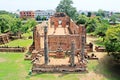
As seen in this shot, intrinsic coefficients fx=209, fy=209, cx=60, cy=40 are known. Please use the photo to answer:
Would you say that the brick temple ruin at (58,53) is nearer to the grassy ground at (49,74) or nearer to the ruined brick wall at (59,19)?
the grassy ground at (49,74)

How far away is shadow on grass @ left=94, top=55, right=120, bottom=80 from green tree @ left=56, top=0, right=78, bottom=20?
153ft

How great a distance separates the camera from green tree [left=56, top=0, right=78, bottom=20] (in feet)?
255

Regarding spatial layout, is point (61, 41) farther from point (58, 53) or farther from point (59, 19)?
point (59, 19)

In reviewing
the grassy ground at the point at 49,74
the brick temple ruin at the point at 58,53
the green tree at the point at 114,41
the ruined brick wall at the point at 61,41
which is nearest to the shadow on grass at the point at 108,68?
the grassy ground at the point at 49,74

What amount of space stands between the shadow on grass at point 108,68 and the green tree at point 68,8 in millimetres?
46673

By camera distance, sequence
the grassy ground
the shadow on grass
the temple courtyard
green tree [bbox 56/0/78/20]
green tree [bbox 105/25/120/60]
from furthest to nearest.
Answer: green tree [bbox 56/0/78/20] → green tree [bbox 105/25/120/60] → the shadow on grass → the temple courtyard → the grassy ground

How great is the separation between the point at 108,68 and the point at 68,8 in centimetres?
5257

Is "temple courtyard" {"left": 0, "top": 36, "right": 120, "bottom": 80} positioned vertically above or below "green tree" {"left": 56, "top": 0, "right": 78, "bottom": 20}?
below

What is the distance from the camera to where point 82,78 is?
81.4ft

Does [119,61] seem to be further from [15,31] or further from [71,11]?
[71,11]

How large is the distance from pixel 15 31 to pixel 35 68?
27480mm

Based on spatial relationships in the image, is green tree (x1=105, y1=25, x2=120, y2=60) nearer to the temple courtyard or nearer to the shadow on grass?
the shadow on grass

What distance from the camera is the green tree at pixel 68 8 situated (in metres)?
77.8

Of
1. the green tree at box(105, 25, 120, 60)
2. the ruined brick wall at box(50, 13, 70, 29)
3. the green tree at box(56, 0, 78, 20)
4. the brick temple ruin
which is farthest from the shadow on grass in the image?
the green tree at box(56, 0, 78, 20)
